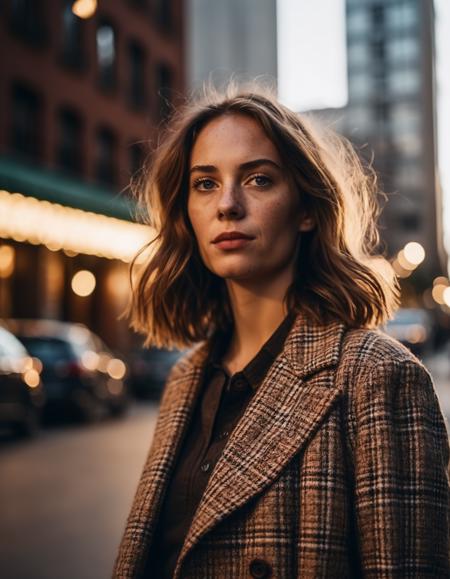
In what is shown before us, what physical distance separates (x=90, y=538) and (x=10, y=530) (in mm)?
752

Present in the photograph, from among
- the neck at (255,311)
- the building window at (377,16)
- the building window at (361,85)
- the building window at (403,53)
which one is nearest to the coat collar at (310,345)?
the neck at (255,311)

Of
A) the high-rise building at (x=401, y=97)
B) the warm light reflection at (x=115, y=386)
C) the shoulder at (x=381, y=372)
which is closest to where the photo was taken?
the shoulder at (x=381, y=372)

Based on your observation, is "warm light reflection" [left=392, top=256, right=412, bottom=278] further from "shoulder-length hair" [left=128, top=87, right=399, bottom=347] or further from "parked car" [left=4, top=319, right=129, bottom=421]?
"shoulder-length hair" [left=128, top=87, right=399, bottom=347]

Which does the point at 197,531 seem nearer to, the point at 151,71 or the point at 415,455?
the point at 415,455

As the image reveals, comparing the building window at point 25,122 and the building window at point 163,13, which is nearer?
the building window at point 25,122

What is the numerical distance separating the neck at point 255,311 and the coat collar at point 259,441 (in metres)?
0.12

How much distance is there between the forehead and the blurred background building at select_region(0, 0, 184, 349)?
18.9m

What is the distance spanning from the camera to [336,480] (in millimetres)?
2021

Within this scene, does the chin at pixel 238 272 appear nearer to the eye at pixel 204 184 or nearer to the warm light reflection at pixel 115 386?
the eye at pixel 204 184

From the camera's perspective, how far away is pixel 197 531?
6.97ft

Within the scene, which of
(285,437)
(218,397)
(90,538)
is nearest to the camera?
(285,437)

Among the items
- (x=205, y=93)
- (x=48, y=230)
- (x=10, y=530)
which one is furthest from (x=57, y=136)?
(x=205, y=93)

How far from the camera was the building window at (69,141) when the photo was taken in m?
29.3

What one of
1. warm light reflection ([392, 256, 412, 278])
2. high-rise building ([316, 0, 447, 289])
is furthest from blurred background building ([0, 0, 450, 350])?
high-rise building ([316, 0, 447, 289])
